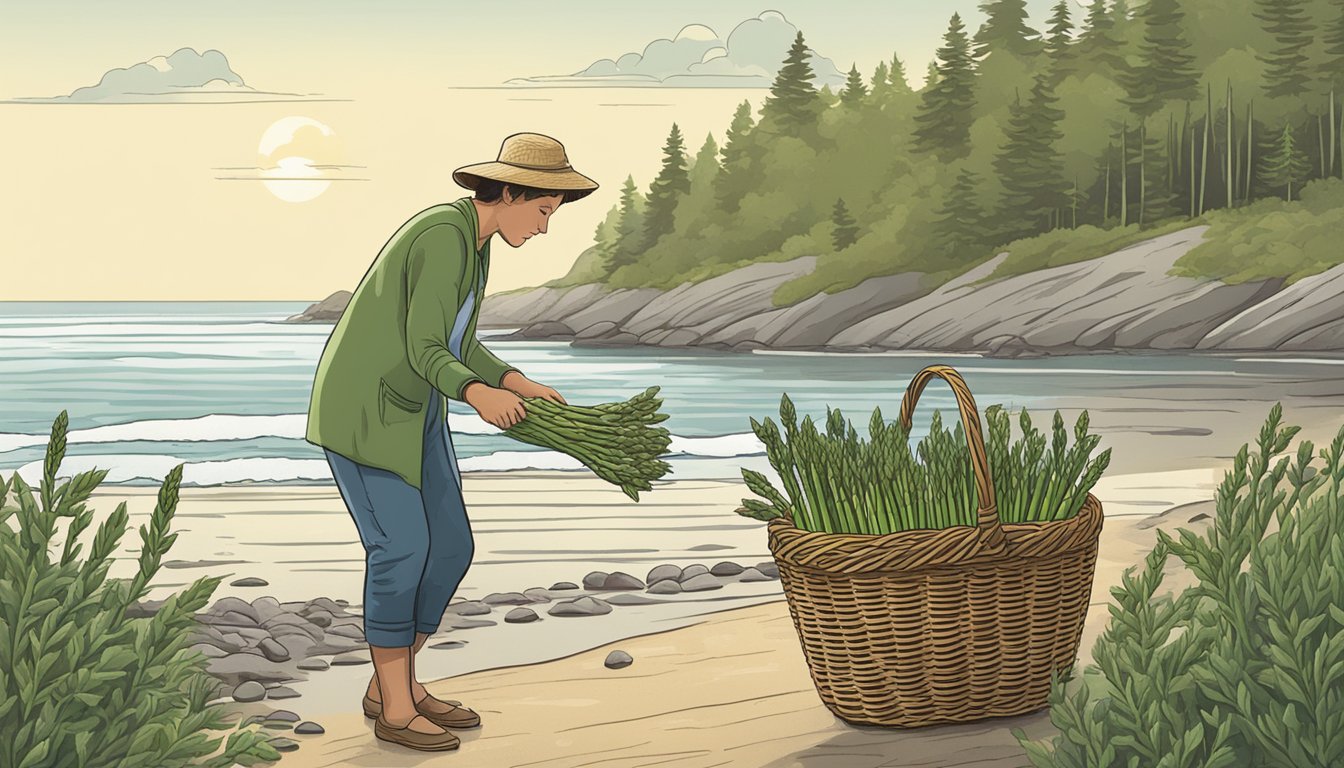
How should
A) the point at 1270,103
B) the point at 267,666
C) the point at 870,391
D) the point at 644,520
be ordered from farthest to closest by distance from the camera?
the point at 1270,103, the point at 870,391, the point at 644,520, the point at 267,666

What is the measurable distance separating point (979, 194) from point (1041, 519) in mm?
35739

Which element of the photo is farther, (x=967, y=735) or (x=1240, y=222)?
(x=1240, y=222)

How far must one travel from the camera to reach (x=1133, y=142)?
126 ft

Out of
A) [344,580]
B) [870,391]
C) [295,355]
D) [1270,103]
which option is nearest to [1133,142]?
[1270,103]

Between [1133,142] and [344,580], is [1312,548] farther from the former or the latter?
[1133,142]

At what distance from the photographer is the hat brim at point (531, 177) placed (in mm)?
3869

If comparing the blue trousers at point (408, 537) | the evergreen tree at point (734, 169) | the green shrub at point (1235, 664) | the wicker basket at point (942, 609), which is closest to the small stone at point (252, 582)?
the blue trousers at point (408, 537)

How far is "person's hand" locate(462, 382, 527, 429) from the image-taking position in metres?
3.66

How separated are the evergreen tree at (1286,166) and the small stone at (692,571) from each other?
3317 centimetres

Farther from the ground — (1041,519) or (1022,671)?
(1041,519)

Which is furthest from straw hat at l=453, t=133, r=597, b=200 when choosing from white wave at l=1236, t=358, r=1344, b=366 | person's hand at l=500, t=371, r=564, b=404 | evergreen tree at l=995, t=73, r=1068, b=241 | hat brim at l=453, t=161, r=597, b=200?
evergreen tree at l=995, t=73, r=1068, b=241

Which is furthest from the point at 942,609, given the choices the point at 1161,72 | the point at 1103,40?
the point at 1103,40

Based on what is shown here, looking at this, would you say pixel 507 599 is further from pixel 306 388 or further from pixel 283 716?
pixel 306 388

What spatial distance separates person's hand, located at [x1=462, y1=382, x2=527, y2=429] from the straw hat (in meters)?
0.61
